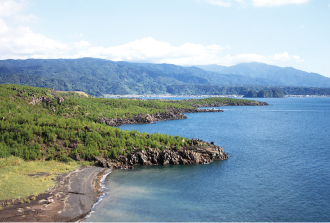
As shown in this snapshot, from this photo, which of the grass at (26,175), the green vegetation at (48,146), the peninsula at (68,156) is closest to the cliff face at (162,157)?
the peninsula at (68,156)

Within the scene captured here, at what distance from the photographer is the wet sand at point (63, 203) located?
76.6ft

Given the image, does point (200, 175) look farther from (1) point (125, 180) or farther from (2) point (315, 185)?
(2) point (315, 185)

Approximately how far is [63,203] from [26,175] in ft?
29.7

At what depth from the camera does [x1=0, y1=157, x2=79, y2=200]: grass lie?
2765cm

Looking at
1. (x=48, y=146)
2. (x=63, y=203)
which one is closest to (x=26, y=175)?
(x=63, y=203)

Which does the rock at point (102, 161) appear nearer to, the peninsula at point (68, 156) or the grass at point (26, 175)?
the peninsula at point (68, 156)

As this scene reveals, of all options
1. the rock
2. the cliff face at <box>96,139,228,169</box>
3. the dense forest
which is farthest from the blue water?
the dense forest

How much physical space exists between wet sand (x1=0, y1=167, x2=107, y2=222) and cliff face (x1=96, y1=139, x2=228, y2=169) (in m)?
6.05

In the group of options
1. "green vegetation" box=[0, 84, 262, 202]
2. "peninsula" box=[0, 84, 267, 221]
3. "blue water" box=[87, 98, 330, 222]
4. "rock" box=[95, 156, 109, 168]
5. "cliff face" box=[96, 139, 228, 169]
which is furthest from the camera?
"cliff face" box=[96, 139, 228, 169]

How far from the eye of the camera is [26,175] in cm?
3247

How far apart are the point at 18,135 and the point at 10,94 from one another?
3519 centimetres

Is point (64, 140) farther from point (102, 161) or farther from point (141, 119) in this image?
point (141, 119)

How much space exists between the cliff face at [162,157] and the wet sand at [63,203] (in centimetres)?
605

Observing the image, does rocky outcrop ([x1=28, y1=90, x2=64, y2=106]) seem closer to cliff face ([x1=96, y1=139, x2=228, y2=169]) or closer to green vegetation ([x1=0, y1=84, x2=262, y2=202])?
green vegetation ([x1=0, y1=84, x2=262, y2=202])
